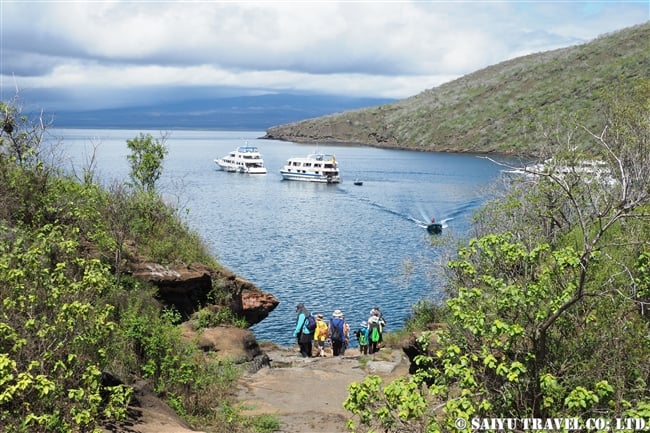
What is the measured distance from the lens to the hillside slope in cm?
10769

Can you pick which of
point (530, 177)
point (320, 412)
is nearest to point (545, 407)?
point (320, 412)

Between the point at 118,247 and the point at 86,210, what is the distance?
1.57 metres

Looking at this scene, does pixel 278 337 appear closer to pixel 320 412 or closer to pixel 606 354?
pixel 320 412

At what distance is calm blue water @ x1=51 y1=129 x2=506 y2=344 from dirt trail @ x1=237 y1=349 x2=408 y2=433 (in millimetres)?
6258

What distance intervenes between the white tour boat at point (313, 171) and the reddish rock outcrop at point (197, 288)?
227ft

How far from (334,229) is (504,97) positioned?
8995 cm

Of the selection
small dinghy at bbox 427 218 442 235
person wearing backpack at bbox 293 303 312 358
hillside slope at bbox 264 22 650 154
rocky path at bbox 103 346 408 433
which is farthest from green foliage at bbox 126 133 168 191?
hillside slope at bbox 264 22 650 154

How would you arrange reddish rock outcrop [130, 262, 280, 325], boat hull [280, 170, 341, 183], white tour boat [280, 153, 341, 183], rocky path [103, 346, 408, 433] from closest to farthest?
1. rocky path [103, 346, 408, 433]
2. reddish rock outcrop [130, 262, 280, 325]
3. boat hull [280, 170, 341, 183]
4. white tour boat [280, 153, 341, 183]

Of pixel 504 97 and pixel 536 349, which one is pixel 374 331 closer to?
pixel 536 349

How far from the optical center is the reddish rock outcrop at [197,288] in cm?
1931

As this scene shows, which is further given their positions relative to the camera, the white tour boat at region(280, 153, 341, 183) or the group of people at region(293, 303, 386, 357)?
the white tour boat at region(280, 153, 341, 183)

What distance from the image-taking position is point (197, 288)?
20.7 meters

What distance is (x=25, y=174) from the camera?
17578 millimetres

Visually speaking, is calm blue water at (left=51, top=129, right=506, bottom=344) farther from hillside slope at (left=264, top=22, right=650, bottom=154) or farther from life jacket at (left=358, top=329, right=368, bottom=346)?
hillside slope at (left=264, top=22, right=650, bottom=154)
